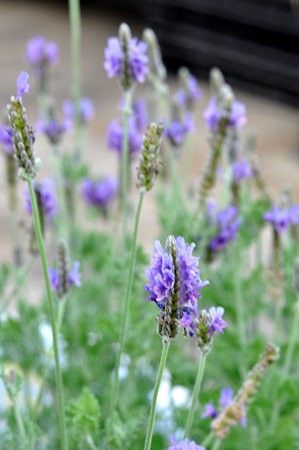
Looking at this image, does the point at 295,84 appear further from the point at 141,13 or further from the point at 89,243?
Answer: the point at 89,243

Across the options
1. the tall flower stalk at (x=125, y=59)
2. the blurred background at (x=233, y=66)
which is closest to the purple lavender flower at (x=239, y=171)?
the tall flower stalk at (x=125, y=59)

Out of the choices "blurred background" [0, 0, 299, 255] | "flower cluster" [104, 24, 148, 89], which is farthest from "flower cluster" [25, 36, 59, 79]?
"blurred background" [0, 0, 299, 255]

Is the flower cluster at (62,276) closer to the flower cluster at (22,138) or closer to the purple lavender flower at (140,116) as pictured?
the flower cluster at (22,138)

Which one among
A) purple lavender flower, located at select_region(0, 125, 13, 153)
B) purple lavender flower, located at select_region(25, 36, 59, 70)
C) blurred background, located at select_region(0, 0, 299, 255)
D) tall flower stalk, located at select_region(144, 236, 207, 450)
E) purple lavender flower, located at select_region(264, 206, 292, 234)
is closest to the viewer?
tall flower stalk, located at select_region(144, 236, 207, 450)

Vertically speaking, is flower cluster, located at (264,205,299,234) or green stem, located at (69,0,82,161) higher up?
green stem, located at (69,0,82,161)

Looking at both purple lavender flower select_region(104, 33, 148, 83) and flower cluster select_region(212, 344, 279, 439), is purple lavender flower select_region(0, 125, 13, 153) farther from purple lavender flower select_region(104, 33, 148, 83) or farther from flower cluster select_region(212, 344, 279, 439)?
flower cluster select_region(212, 344, 279, 439)

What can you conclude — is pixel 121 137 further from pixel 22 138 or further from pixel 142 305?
pixel 22 138

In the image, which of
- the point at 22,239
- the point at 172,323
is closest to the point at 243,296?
the point at 172,323
